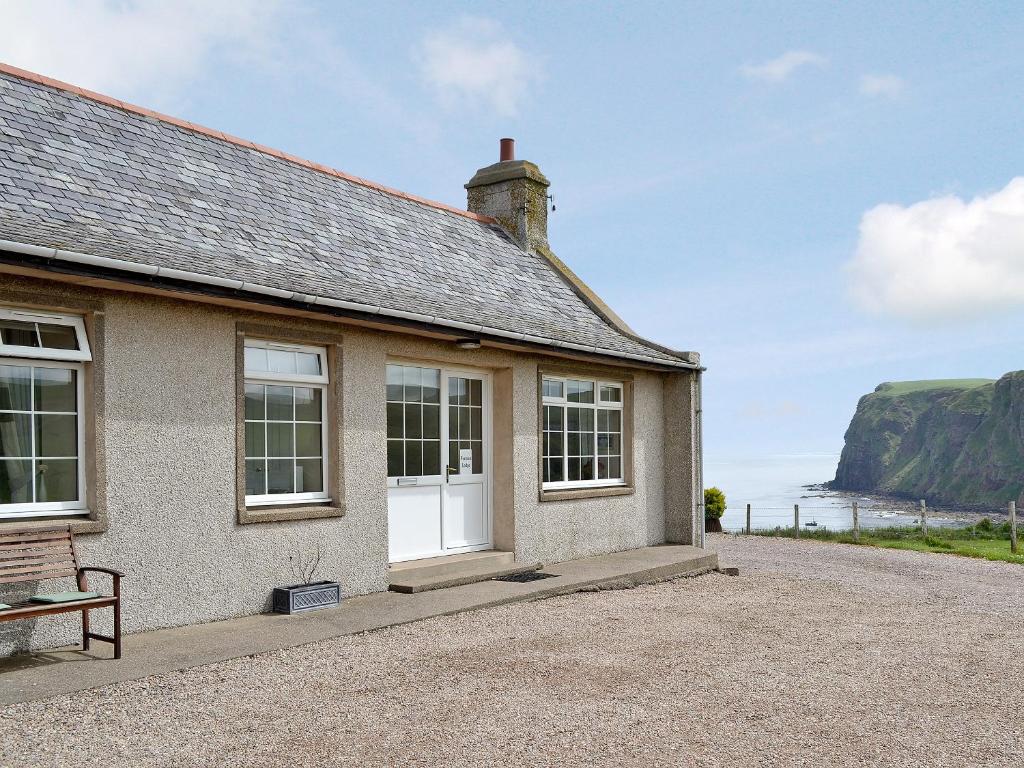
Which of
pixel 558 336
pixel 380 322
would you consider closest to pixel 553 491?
pixel 558 336

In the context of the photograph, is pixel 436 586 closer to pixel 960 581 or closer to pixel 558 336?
pixel 558 336

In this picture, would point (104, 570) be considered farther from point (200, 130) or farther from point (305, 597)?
point (200, 130)

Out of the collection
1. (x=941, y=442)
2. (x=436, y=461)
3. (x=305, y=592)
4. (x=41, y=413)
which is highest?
(x=41, y=413)

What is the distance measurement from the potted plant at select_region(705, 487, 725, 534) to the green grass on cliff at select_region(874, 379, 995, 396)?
455ft

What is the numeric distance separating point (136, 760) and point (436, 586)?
5018 millimetres

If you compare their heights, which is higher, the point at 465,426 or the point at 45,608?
the point at 465,426

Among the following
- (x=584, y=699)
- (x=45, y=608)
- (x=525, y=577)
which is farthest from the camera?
(x=525, y=577)

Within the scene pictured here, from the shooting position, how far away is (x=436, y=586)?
9.61 meters

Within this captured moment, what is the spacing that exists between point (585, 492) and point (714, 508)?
8525mm

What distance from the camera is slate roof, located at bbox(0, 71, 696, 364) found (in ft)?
25.3

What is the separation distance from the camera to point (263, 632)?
7465 mm

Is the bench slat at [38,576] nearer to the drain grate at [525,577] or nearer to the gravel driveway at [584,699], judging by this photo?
the gravel driveway at [584,699]

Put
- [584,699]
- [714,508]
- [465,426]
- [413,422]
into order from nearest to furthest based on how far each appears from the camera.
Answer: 1. [584,699]
2. [413,422]
3. [465,426]
4. [714,508]

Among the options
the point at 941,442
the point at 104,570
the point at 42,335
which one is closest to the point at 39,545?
the point at 104,570
